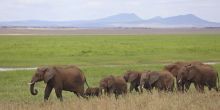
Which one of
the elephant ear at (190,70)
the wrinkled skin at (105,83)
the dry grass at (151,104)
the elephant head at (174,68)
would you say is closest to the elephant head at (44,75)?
the wrinkled skin at (105,83)

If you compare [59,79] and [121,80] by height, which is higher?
[59,79]

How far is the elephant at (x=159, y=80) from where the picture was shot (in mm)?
15938

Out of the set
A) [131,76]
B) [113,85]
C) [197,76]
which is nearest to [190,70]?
[197,76]

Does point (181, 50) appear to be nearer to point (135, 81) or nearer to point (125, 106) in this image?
point (135, 81)

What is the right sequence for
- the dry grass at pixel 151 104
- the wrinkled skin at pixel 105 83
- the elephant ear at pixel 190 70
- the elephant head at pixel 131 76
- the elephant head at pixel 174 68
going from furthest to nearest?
1. the elephant head at pixel 174 68
2. the elephant head at pixel 131 76
3. the elephant ear at pixel 190 70
4. the wrinkled skin at pixel 105 83
5. the dry grass at pixel 151 104

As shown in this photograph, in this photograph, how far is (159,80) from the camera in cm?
1603

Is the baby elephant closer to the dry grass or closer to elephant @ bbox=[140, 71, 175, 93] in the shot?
elephant @ bbox=[140, 71, 175, 93]

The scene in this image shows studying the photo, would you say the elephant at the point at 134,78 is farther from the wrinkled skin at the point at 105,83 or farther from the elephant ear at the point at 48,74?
the elephant ear at the point at 48,74

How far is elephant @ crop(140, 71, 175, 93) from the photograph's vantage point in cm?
1594

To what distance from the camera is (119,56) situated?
4197 centimetres

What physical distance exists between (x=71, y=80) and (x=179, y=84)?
428 cm

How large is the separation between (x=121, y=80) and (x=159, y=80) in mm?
1373

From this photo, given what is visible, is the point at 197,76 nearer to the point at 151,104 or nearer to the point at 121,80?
the point at 121,80

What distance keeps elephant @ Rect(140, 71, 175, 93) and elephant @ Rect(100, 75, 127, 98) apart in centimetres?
71
